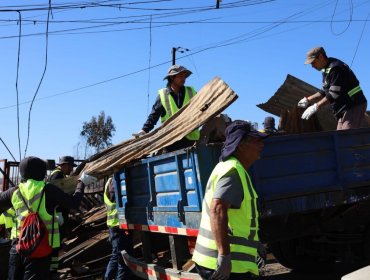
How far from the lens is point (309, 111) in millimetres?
5438

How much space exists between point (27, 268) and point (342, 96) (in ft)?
A: 12.5

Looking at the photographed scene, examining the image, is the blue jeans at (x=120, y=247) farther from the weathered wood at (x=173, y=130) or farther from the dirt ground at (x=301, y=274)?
the dirt ground at (x=301, y=274)

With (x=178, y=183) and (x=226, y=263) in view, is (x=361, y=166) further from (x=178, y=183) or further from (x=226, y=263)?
(x=226, y=263)

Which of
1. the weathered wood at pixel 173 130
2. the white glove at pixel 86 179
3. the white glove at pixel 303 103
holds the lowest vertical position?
the white glove at pixel 86 179

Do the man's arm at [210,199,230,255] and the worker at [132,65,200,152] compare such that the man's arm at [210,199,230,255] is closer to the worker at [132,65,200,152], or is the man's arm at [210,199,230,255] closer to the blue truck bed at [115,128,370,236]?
the blue truck bed at [115,128,370,236]

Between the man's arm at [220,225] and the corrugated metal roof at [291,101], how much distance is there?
338 centimetres

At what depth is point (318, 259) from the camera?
6.15 m

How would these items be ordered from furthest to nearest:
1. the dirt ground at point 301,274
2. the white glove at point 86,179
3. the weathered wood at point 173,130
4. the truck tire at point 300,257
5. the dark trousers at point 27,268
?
the dirt ground at point 301,274 → the truck tire at point 300,257 → the white glove at point 86,179 → the dark trousers at point 27,268 → the weathered wood at point 173,130

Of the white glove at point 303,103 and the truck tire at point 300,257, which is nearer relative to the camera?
the white glove at point 303,103

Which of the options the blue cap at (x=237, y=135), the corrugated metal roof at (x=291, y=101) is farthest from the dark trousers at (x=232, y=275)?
the corrugated metal roof at (x=291, y=101)

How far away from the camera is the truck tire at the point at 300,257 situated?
5.93m

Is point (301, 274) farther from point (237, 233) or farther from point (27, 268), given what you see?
point (237, 233)

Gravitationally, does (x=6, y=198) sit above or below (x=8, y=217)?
above

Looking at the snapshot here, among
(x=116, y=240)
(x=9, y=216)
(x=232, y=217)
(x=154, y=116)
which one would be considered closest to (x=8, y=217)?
(x=9, y=216)
